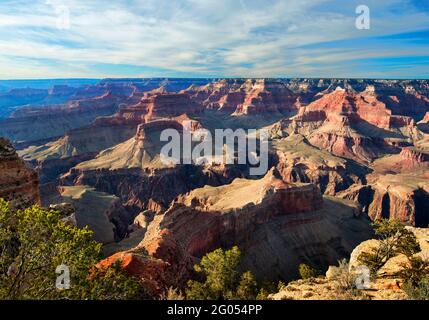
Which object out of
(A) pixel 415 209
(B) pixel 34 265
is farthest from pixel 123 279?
(A) pixel 415 209

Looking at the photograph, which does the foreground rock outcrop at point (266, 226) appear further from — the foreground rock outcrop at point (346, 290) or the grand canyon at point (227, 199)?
the foreground rock outcrop at point (346, 290)

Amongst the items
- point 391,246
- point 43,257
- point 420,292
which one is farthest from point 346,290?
point 43,257

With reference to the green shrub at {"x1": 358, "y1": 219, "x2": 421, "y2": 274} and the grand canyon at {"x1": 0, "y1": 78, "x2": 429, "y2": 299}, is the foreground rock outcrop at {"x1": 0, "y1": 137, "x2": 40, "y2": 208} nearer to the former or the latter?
the grand canyon at {"x1": 0, "y1": 78, "x2": 429, "y2": 299}

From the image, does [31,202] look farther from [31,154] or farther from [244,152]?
[31,154]

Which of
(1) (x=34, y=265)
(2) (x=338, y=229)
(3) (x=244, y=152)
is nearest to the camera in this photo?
(1) (x=34, y=265)

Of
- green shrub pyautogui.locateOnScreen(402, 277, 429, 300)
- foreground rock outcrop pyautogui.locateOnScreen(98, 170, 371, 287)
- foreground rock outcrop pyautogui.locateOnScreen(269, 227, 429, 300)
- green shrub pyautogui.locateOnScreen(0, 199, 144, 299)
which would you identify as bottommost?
foreground rock outcrop pyautogui.locateOnScreen(98, 170, 371, 287)

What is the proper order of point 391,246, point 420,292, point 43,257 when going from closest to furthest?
point 43,257 < point 420,292 < point 391,246

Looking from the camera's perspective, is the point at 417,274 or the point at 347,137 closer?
the point at 417,274

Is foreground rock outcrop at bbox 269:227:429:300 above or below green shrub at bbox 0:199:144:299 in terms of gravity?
below

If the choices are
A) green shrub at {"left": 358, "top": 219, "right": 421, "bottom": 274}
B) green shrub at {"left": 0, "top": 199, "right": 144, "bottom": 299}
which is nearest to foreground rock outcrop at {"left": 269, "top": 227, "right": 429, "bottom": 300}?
green shrub at {"left": 358, "top": 219, "right": 421, "bottom": 274}

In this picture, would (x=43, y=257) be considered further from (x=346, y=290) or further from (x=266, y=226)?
(x=266, y=226)

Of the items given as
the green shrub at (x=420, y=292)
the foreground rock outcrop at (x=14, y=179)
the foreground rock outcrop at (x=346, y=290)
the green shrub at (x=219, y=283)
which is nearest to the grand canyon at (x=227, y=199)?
the foreground rock outcrop at (x=14, y=179)
